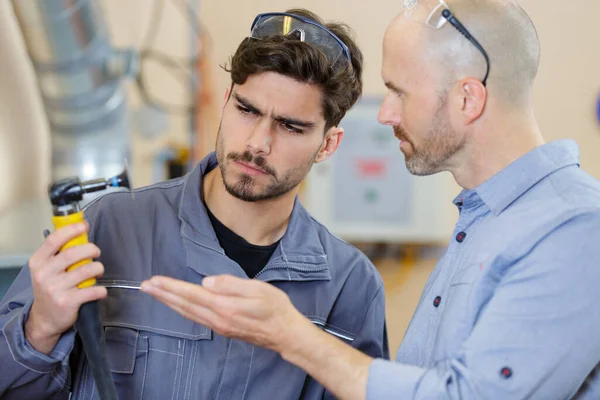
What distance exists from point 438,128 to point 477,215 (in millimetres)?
146

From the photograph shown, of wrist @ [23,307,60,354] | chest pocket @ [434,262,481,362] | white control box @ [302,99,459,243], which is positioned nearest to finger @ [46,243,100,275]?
wrist @ [23,307,60,354]

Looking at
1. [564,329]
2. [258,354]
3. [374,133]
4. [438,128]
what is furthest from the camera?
[374,133]

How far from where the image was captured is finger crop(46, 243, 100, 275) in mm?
913

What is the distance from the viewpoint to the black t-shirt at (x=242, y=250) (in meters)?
1.29

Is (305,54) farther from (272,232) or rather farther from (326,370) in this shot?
(326,370)

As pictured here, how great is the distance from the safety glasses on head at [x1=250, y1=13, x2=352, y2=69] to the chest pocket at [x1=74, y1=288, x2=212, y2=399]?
545 mm

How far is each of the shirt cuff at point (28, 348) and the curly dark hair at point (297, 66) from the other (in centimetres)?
55

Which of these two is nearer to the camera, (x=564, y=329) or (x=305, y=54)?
(x=564, y=329)

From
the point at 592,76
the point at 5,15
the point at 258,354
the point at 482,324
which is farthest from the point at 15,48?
the point at 592,76

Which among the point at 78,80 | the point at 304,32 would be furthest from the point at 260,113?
the point at 78,80

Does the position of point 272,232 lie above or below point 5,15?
below

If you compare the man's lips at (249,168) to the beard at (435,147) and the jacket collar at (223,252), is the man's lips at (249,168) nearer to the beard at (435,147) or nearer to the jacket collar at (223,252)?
the jacket collar at (223,252)

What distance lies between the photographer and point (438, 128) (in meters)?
1.07

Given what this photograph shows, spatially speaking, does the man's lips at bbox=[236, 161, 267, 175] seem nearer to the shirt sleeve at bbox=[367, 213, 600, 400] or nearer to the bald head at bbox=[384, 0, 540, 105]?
the bald head at bbox=[384, 0, 540, 105]
